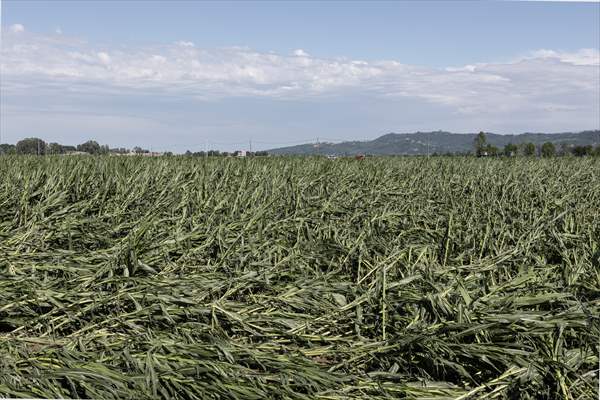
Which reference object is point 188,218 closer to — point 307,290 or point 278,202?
point 278,202

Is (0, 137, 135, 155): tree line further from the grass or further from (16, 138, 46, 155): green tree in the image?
the grass

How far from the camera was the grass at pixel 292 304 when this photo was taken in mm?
2729

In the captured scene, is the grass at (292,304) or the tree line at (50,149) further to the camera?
the tree line at (50,149)

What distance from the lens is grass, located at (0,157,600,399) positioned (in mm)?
2729

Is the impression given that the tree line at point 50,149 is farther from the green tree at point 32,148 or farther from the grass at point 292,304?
the grass at point 292,304

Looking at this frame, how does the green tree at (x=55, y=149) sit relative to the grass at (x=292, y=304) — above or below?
above

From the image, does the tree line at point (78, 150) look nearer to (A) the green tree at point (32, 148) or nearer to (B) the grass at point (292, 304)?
(A) the green tree at point (32, 148)

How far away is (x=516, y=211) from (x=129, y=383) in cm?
449

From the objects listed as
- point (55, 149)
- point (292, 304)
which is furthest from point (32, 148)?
point (292, 304)

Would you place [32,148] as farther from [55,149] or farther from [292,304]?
[292,304]

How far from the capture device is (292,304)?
3703 mm

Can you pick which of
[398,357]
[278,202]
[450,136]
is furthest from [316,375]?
[450,136]

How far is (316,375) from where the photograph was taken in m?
2.79

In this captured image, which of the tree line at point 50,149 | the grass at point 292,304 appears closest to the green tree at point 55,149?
the tree line at point 50,149
